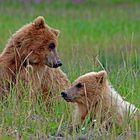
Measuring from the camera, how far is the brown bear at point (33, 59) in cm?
925

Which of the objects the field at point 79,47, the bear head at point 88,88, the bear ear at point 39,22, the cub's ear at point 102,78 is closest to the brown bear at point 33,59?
the bear ear at point 39,22

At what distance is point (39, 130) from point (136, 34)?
14061mm

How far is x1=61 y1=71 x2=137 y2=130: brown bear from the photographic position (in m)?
8.23

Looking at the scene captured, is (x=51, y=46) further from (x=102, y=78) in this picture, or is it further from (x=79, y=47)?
(x=79, y=47)

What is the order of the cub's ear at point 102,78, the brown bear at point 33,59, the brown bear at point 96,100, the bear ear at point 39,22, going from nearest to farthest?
the brown bear at point 96,100 → the cub's ear at point 102,78 → the brown bear at point 33,59 → the bear ear at point 39,22

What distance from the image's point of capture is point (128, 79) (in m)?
9.63

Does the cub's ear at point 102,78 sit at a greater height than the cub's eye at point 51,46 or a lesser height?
lesser

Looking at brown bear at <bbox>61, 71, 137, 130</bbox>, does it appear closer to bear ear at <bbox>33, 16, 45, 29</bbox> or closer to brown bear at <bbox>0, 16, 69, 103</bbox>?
brown bear at <bbox>0, 16, 69, 103</bbox>

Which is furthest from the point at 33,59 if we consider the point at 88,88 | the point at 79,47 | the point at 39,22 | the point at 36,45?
the point at 79,47

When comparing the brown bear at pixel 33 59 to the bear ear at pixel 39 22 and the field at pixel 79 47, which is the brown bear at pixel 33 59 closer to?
the bear ear at pixel 39 22

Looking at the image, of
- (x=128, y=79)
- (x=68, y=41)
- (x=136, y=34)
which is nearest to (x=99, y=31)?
(x=136, y=34)

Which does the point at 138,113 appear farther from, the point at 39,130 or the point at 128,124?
the point at 39,130

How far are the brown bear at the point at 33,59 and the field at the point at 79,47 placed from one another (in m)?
0.39

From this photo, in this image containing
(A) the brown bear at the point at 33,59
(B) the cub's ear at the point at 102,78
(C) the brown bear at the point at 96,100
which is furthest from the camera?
(A) the brown bear at the point at 33,59
